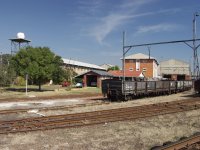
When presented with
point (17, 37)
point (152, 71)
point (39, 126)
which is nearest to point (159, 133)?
point (39, 126)

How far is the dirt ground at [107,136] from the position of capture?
32.9 feet

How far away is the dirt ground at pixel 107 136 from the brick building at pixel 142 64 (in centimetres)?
7944

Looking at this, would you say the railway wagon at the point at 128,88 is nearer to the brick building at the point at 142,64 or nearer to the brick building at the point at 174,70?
the brick building at the point at 174,70

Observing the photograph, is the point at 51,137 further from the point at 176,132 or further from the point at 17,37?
the point at 17,37

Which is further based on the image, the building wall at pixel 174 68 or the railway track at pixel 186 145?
the building wall at pixel 174 68

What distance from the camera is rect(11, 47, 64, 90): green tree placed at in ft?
141

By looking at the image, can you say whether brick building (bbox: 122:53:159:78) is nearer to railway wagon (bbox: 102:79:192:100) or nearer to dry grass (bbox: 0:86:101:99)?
dry grass (bbox: 0:86:101:99)

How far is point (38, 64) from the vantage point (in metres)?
44.0

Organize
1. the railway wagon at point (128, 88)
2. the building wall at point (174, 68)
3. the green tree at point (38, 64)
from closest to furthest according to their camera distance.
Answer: the railway wagon at point (128, 88) → the green tree at point (38, 64) → the building wall at point (174, 68)

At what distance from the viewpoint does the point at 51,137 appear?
11.3 m

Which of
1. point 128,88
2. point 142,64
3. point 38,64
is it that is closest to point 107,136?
point 128,88

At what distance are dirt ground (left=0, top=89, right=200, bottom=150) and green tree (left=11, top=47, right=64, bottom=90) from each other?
30182mm

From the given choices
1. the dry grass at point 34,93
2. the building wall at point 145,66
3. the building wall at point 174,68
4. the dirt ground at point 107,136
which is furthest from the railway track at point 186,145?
the building wall at point 174,68

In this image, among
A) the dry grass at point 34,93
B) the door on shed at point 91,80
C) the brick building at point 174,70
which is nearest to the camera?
the dry grass at point 34,93
